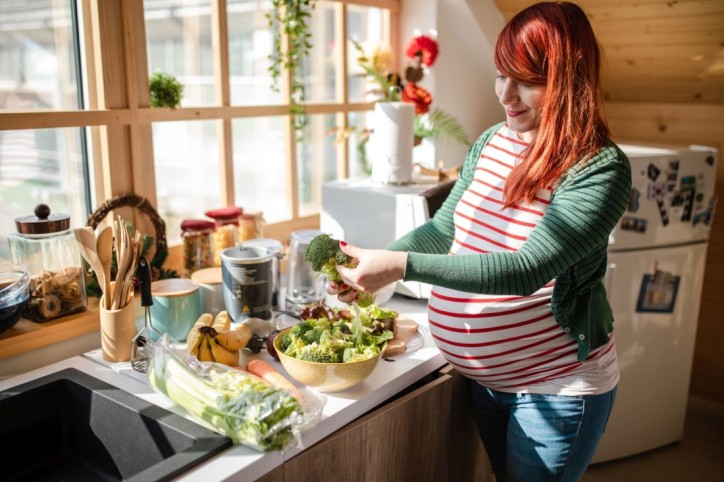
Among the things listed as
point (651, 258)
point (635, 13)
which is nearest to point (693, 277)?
point (651, 258)

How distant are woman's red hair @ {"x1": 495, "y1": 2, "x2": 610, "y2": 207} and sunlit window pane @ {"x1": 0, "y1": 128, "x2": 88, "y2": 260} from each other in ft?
3.75

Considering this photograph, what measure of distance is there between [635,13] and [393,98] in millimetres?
955

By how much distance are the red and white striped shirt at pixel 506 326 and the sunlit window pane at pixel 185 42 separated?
1.16 m

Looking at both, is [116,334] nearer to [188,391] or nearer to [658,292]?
[188,391]

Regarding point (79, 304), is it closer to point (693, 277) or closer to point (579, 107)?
point (579, 107)

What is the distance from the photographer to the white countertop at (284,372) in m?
1.13

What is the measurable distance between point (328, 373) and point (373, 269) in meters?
0.24

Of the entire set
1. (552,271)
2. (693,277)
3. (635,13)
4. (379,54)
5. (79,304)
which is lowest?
(693,277)

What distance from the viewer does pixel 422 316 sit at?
A: 186cm

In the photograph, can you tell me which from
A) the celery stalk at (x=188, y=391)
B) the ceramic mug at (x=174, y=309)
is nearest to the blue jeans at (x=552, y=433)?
the celery stalk at (x=188, y=391)

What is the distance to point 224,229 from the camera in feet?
6.37

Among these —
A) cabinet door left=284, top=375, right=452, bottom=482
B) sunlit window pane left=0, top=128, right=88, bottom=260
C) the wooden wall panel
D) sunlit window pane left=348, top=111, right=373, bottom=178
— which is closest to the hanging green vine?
sunlit window pane left=348, top=111, right=373, bottom=178

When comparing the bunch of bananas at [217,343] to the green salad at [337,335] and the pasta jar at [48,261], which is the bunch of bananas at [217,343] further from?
the pasta jar at [48,261]

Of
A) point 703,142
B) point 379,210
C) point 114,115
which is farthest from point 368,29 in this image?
point 703,142
